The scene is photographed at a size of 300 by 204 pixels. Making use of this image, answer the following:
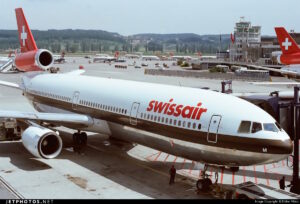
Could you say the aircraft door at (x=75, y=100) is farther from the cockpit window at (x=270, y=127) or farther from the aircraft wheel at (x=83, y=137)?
the cockpit window at (x=270, y=127)

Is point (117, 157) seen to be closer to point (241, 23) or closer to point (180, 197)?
point (180, 197)

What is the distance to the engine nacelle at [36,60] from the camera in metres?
31.2

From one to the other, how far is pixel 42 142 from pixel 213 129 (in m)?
10.7

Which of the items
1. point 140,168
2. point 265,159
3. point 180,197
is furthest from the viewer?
point 140,168

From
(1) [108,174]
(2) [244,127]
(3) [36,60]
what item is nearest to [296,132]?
(2) [244,127]

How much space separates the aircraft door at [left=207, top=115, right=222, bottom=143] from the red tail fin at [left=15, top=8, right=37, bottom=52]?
22.1 metres

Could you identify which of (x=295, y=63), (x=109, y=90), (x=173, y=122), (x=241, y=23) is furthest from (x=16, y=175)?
(x=241, y=23)

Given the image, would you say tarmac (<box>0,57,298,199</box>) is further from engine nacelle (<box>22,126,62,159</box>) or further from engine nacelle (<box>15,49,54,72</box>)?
engine nacelle (<box>15,49,54,72</box>)

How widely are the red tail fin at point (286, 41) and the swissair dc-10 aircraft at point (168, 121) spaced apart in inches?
1505

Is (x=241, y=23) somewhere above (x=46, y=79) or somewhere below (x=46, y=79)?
Result: above

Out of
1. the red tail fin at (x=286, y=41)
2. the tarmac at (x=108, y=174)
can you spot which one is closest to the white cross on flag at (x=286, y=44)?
the red tail fin at (x=286, y=41)

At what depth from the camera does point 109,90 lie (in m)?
24.7

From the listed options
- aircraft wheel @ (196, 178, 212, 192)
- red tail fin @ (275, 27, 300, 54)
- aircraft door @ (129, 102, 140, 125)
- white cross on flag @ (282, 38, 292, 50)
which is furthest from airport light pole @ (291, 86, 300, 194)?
white cross on flag @ (282, 38, 292, 50)

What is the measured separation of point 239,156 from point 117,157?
10.7 metres
